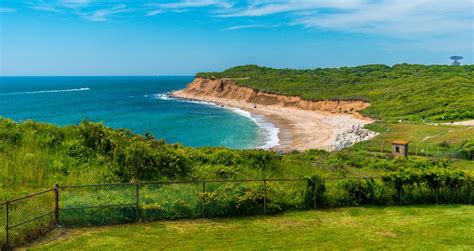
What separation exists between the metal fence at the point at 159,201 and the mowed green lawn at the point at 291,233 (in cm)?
44

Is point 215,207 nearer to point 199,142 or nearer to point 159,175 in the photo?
point 159,175

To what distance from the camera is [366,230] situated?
49.5ft

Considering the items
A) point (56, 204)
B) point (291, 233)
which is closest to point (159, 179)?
point (56, 204)

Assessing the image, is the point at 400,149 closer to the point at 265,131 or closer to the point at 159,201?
the point at 159,201

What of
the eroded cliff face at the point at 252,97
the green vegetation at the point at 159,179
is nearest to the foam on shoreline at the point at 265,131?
the eroded cliff face at the point at 252,97

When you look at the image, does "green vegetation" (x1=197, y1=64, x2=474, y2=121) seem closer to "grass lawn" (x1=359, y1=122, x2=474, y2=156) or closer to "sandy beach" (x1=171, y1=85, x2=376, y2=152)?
"sandy beach" (x1=171, y1=85, x2=376, y2=152)

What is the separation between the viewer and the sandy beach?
59.3m

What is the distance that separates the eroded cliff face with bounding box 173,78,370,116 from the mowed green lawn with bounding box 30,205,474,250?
7328cm

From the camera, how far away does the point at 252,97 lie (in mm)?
127438

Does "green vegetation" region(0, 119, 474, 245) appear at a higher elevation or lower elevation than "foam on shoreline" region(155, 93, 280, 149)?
higher

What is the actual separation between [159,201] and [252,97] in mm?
112495

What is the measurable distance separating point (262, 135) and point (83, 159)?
49.7 m

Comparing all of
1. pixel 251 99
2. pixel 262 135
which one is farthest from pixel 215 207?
pixel 251 99

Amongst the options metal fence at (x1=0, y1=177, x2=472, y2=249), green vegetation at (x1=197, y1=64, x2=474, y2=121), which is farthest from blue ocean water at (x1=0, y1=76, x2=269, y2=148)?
metal fence at (x1=0, y1=177, x2=472, y2=249)
